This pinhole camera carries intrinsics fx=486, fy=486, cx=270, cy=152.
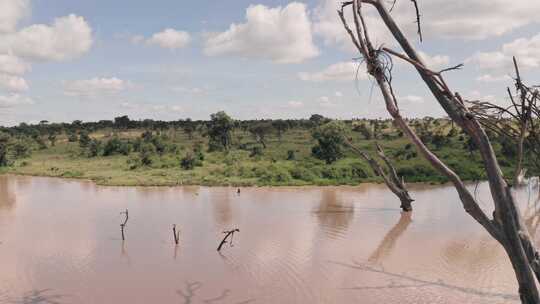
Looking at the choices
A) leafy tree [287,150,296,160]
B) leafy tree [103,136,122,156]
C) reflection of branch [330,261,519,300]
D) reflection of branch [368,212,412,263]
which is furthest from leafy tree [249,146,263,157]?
reflection of branch [330,261,519,300]

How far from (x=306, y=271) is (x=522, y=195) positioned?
2235cm

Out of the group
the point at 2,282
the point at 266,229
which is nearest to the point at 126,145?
the point at 266,229

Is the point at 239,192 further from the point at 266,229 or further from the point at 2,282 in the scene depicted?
the point at 2,282

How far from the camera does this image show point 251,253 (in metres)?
19.4

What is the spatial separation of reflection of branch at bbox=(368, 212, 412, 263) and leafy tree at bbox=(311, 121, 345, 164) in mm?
20180

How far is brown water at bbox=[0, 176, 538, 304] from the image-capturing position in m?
15.0

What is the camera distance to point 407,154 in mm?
49688

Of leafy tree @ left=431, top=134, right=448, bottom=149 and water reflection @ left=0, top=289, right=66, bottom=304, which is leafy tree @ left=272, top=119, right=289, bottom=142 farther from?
water reflection @ left=0, top=289, right=66, bottom=304

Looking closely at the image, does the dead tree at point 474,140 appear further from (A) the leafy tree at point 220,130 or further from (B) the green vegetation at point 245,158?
(A) the leafy tree at point 220,130

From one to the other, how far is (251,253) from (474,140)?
14.4 metres

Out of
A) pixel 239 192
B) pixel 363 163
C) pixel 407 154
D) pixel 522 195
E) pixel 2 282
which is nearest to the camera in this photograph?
pixel 2 282

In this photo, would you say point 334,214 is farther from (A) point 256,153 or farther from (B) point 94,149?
(B) point 94,149

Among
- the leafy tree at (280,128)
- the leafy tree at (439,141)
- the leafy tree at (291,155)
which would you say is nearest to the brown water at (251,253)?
the leafy tree at (291,155)

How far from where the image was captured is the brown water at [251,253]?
49.3 ft
